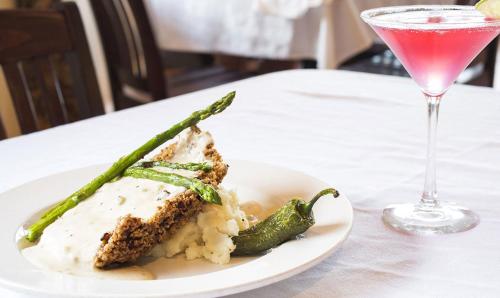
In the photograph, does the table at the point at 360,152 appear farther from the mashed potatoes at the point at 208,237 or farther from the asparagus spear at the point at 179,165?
the asparagus spear at the point at 179,165

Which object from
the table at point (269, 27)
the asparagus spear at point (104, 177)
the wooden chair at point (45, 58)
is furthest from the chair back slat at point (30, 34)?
the table at point (269, 27)

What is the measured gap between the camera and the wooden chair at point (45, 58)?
1.50 m

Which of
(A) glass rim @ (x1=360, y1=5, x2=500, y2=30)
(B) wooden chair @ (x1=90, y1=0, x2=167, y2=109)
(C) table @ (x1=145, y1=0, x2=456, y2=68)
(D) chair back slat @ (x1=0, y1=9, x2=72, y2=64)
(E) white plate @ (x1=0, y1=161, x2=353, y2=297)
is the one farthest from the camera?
(B) wooden chair @ (x1=90, y1=0, x2=167, y2=109)

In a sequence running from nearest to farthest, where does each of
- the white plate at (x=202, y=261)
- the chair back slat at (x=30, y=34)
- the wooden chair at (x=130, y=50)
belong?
the white plate at (x=202, y=261)
the chair back slat at (x=30, y=34)
the wooden chair at (x=130, y=50)

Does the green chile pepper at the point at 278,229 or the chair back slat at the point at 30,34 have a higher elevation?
the chair back slat at the point at 30,34

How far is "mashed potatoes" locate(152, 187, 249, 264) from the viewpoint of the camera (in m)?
0.69

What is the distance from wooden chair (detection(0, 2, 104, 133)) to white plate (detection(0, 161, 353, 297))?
0.68 meters

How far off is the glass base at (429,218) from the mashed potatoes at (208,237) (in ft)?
0.67

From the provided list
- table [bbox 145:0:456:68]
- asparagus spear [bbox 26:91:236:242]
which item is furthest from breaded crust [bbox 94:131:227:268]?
table [bbox 145:0:456:68]

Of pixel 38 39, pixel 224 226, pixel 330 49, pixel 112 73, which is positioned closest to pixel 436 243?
pixel 224 226

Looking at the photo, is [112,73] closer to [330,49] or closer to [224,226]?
[330,49]

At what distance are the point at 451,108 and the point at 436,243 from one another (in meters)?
0.59

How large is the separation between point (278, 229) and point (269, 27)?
2.06 metres

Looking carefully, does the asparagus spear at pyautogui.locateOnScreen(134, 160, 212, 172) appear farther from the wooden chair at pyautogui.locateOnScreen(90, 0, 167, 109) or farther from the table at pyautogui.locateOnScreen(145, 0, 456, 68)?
the wooden chair at pyautogui.locateOnScreen(90, 0, 167, 109)
